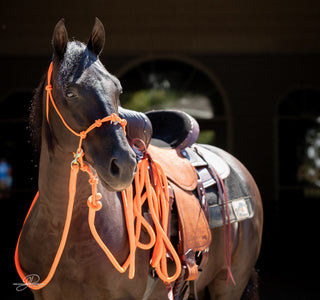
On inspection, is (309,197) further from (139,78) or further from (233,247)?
(233,247)

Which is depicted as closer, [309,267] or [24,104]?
[309,267]

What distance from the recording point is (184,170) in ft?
8.28

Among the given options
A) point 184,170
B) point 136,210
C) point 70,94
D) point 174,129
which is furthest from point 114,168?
point 174,129

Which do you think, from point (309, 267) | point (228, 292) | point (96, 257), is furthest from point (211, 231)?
point (309, 267)

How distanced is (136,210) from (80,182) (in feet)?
0.97

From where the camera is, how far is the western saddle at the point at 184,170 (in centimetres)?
220

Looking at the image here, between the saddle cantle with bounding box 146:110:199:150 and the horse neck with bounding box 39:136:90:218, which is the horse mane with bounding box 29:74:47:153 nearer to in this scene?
the horse neck with bounding box 39:136:90:218

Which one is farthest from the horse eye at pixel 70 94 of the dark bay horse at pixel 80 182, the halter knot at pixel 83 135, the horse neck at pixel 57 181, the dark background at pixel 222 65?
the dark background at pixel 222 65

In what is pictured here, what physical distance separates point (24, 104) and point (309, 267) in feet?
20.0

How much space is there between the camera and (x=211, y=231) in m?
2.66

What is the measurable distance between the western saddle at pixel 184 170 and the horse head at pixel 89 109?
0.30 metres

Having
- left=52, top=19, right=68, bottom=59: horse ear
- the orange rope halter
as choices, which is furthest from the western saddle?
left=52, top=19, right=68, bottom=59: horse ear

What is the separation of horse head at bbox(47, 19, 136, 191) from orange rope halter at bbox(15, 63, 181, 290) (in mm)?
28

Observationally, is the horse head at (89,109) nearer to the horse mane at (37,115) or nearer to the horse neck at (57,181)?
the horse neck at (57,181)
